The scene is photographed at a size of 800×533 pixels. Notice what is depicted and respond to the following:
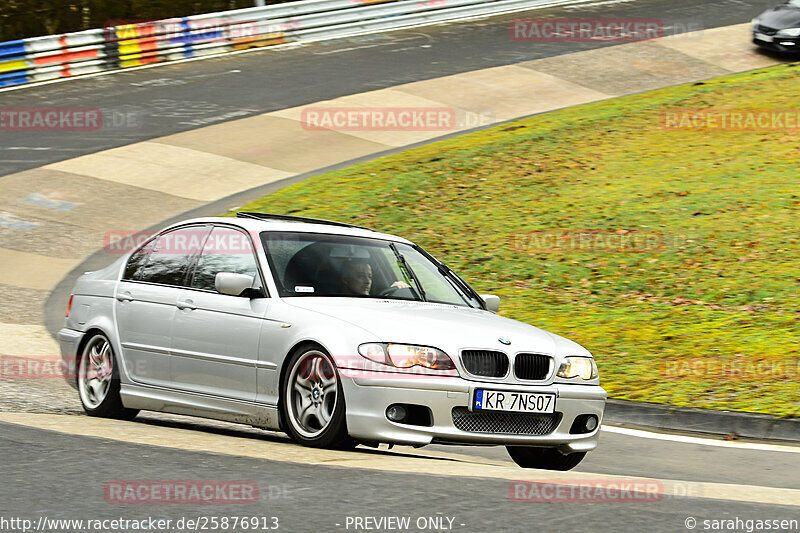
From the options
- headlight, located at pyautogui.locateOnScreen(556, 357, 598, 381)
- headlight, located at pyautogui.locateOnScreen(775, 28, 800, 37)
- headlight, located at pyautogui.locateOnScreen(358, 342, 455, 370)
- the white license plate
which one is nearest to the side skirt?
headlight, located at pyautogui.locateOnScreen(358, 342, 455, 370)

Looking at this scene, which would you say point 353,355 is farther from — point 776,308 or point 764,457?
point 776,308

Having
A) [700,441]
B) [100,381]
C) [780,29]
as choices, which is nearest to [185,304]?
[100,381]

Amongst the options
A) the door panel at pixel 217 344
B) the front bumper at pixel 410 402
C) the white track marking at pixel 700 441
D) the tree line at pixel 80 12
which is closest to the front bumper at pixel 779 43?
the tree line at pixel 80 12

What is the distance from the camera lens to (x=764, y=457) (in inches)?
328

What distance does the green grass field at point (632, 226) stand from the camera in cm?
1095

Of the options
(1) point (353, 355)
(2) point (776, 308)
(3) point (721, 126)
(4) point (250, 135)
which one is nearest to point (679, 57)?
(3) point (721, 126)

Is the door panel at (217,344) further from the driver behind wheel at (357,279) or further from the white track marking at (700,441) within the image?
the white track marking at (700,441)

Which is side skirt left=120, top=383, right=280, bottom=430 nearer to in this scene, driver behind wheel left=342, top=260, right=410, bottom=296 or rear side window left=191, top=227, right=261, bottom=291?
rear side window left=191, top=227, right=261, bottom=291

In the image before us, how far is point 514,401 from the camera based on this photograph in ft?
23.0

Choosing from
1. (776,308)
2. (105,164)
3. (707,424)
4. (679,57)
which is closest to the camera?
(707,424)

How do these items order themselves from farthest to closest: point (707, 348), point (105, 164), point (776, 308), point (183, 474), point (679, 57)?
point (679, 57)
point (105, 164)
point (776, 308)
point (707, 348)
point (183, 474)

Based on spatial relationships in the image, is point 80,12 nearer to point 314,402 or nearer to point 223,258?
point 223,258

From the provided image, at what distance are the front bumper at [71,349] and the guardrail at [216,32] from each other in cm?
1719

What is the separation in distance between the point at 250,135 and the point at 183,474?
1601cm
